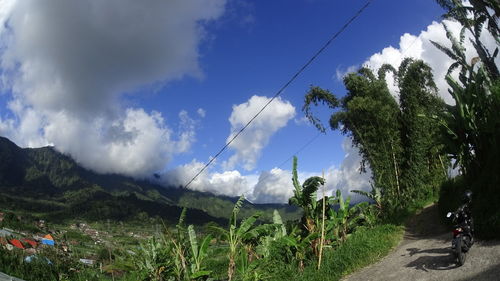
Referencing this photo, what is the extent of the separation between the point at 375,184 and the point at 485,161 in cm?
557

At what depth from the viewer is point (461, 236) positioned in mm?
6898

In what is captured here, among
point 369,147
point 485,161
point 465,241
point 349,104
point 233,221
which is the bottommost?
point 465,241

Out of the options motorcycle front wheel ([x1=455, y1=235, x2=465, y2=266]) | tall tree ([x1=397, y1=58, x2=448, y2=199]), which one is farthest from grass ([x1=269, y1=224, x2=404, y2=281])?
tall tree ([x1=397, y1=58, x2=448, y2=199])

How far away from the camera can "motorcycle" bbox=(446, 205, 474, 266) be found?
6.89m

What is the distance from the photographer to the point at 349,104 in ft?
51.3

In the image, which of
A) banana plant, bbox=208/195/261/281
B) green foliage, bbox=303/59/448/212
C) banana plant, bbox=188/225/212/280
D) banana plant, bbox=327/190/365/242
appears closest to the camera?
banana plant, bbox=208/195/261/281

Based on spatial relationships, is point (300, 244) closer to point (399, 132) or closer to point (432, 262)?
point (432, 262)

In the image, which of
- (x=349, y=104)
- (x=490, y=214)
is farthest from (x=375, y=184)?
(x=490, y=214)

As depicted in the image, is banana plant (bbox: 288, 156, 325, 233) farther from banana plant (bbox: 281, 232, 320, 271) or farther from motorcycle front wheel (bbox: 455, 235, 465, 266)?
motorcycle front wheel (bbox: 455, 235, 465, 266)

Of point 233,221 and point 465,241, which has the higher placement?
point 233,221

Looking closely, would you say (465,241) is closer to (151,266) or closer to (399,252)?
(399,252)

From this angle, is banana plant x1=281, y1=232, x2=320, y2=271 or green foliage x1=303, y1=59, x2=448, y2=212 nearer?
banana plant x1=281, y1=232, x2=320, y2=271

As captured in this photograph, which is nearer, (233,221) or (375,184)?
(233,221)

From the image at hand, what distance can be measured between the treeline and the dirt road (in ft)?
4.52
